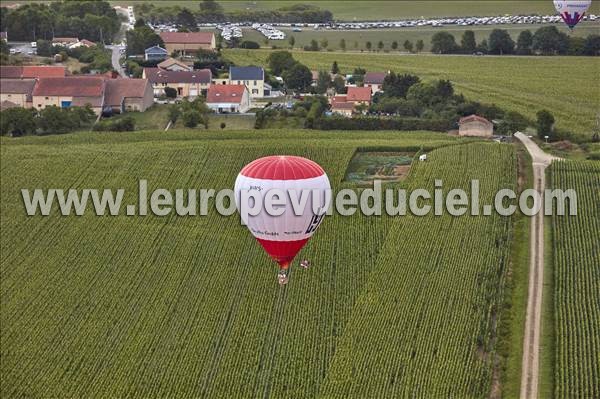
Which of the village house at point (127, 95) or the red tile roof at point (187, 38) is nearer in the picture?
the village house at point (127, 95)

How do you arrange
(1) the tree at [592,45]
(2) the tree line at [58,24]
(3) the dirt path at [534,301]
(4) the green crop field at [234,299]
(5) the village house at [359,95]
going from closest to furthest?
(3) the dirt path at [534,301] → (4) the green crop field at [234,299] → (1) the tree at [592,45] → (5) the village house at [359,95] → (2) the tree line at [58,24]

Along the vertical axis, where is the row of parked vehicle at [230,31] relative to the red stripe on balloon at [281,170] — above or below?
below

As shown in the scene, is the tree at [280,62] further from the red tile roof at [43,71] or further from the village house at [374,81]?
the red tile roof at [43,71]

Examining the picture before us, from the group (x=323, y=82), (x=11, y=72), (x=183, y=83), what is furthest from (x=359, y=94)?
(x=11, y=72)

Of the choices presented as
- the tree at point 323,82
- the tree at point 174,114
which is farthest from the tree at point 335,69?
the tree at point 174,114

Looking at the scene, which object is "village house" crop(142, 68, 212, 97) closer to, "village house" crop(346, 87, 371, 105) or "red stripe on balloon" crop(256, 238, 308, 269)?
"village house" crop(346, 87, 371, 105)

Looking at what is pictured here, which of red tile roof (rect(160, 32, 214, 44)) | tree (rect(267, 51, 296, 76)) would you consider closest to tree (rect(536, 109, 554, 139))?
tree (rect(267, 51, 296, 76))

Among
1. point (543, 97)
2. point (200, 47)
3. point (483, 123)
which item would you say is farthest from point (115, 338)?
point (200, 47)
